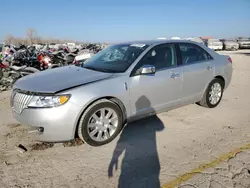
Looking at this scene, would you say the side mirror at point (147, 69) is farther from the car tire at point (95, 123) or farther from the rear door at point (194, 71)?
the rear door at point (194, 71)

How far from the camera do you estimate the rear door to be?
4504 mm

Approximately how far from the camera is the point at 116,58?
428 cm

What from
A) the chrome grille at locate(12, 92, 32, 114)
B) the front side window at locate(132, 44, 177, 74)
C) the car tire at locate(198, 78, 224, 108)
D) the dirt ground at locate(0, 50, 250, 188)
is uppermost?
the front side window at locate(132, 44, 177, 74)

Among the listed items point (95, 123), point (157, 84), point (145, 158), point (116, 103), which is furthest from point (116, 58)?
point (145, 158)

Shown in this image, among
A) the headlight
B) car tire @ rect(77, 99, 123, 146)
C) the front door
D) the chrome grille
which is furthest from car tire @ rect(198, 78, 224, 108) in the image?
the chrome grille

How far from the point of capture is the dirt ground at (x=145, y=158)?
2.67m

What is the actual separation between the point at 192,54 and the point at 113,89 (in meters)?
2.14

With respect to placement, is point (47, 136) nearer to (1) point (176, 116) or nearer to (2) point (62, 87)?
(2) point (62, 87)

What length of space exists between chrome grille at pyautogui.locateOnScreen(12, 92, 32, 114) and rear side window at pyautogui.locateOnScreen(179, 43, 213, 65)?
2960 mm

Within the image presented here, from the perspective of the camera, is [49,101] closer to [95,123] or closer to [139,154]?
[95,123]

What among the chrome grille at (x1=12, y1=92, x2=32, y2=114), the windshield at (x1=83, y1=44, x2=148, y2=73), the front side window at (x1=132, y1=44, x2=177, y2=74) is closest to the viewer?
the chrome grille at (x1=12, y1=92, x2=32, y2=114)

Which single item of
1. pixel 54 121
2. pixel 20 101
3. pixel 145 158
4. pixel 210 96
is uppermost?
pixel 20 101

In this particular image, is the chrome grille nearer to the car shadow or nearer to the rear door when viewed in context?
the car shadow

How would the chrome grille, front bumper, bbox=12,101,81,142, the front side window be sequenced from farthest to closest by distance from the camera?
the front side window → the chrome grille → front bumper, bbox=12,101,81,142
